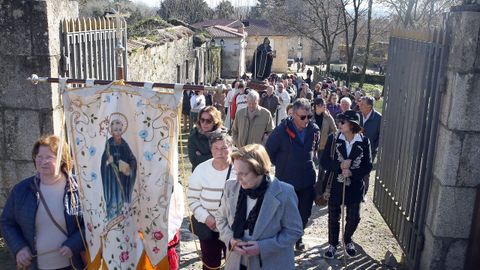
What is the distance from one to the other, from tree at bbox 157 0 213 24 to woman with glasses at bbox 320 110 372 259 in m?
45.1

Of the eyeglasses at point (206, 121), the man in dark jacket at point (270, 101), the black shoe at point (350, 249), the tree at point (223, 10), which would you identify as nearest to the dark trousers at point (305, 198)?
the black shoe at point (350, 249)

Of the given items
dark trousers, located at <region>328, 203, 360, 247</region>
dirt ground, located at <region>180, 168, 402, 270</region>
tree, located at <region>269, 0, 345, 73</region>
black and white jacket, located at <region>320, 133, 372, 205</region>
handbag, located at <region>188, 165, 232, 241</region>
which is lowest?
dirt ground, located at <region>180, 168, 402, 270</region>

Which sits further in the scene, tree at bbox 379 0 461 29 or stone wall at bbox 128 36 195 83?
tree at bbox 379 0 461 29

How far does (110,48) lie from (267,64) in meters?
9.72

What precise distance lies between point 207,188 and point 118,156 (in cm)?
90

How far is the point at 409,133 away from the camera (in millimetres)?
5621

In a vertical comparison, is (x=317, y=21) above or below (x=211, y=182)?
above

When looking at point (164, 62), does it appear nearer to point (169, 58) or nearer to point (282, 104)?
point (169, 58)

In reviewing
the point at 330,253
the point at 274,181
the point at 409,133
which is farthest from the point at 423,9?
the point at 274,181

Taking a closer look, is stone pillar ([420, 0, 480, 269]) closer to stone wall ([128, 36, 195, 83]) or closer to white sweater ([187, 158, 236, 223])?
white sweater ([187, 158, 236, 223])

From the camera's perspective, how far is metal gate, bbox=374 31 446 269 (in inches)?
194

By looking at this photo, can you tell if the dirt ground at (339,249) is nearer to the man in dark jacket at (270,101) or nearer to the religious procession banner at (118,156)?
the religious procession banner at (118,156)

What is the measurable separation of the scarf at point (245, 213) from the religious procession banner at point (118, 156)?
570mm

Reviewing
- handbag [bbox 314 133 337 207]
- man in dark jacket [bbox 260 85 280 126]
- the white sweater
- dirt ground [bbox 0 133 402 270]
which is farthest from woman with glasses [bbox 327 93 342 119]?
the white sweater
